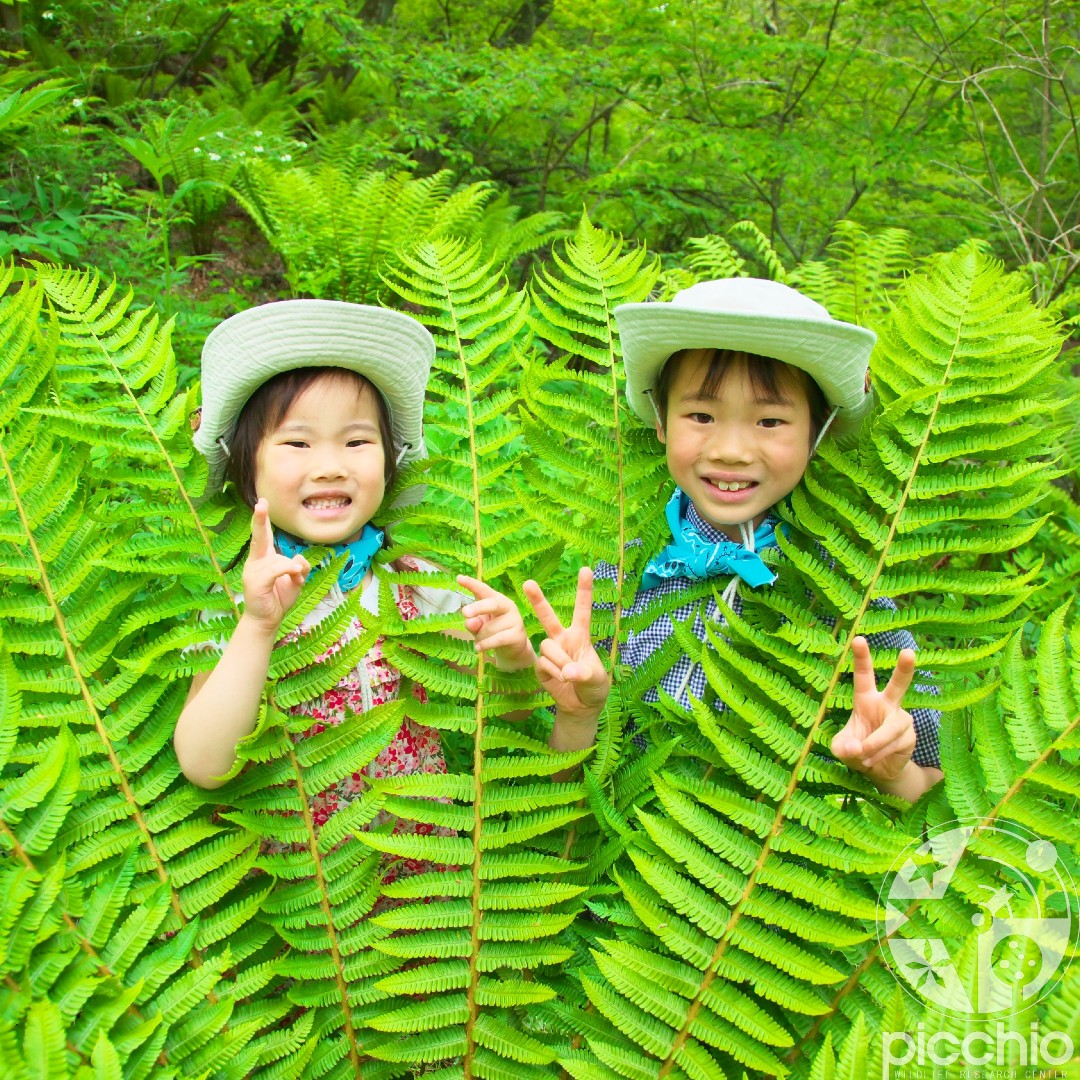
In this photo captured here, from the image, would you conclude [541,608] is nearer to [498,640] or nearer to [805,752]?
[498,640]

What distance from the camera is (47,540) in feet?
4.46

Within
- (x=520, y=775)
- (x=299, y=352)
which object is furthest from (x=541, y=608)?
(x=299, y=352)

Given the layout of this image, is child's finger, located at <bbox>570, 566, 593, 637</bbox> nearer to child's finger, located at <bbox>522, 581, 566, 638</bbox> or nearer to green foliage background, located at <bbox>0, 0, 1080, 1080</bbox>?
child's finger, located at <bbox>522, 581, 566, 638</bbox>

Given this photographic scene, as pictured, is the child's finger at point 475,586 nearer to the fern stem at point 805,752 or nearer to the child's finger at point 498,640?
the child's finger at point 498,640

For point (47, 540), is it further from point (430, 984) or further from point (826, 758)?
point (826, 758)

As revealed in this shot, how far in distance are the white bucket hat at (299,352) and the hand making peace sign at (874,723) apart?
34.4 inches

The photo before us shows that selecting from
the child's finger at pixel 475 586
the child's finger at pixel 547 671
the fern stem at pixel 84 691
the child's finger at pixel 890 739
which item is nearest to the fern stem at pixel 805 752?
the child's finger at pixel 890 739

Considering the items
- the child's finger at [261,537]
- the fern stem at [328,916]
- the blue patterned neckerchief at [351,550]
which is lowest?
the fern stem at [328,916]

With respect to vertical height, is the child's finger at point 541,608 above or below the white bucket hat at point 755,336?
below

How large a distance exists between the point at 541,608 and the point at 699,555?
0.41 metres

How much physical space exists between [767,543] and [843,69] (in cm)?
484

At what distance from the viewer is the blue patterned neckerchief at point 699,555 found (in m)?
1.50

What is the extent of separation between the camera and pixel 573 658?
129 cm

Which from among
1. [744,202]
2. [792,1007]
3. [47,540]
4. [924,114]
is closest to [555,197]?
[744,202]
